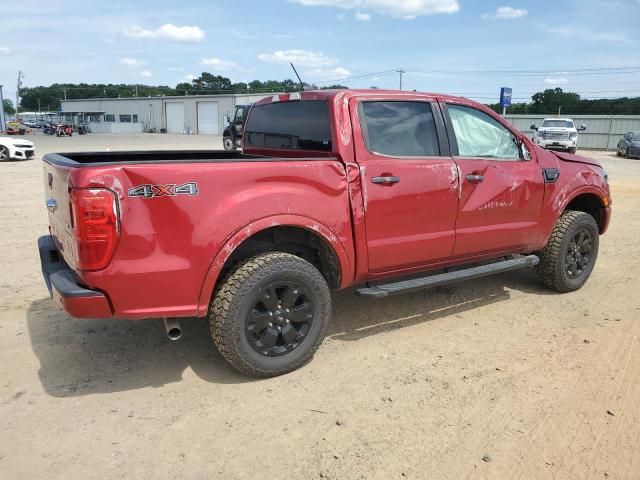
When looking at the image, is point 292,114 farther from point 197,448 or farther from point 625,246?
point 625,246

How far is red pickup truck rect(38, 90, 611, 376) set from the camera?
3012mm

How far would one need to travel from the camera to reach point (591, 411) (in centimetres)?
317

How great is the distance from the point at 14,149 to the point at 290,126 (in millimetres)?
16918

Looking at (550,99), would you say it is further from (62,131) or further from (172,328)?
(172,328)

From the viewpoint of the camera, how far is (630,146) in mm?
24781

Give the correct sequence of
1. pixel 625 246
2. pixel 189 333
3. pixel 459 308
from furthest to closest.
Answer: pixel 625 246, pixel 459 308, pixel 189 333

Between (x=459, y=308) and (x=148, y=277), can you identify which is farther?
(x=459, y=308)

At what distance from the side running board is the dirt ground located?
1.44ft

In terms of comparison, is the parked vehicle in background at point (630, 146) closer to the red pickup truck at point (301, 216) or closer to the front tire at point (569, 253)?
the front tire at point (569, 253)

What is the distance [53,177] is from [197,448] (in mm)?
1924

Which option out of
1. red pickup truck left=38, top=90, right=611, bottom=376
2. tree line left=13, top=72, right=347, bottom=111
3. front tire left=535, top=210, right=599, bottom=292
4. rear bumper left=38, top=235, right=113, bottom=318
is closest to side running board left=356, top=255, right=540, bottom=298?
red pickup truck left=38, top=90, right=611, bottom=376

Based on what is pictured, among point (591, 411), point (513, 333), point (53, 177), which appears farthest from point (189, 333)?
point (591, 411)

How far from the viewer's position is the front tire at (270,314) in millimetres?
3338

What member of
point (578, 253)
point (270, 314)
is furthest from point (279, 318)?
point (578, 253)
